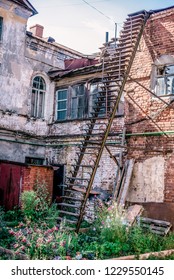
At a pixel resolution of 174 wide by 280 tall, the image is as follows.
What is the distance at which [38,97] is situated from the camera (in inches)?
565

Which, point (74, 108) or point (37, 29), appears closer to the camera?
point (74, 108)

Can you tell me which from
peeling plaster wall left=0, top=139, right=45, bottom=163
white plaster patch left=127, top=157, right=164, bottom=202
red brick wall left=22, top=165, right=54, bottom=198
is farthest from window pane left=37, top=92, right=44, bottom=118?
white plaster patch left=127, top=157, right=164, bottom=202

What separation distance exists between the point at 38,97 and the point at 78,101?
1.90 m

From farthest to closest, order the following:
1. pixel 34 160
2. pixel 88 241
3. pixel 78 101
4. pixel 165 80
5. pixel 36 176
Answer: pixel 34 160 < pixel 78 101 < pixel 36 176 < pixel 165 80 < pixel 88 241

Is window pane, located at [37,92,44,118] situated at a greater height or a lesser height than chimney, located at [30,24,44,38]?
lesser

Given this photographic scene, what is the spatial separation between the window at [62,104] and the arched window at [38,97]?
0.69 metres

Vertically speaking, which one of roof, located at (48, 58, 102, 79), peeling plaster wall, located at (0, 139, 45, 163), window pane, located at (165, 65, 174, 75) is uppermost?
roof, located at (48, 58, 102, 79)

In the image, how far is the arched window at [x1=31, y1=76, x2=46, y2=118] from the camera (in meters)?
14.2

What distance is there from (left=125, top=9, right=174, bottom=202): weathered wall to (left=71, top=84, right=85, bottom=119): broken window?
10.0 feet

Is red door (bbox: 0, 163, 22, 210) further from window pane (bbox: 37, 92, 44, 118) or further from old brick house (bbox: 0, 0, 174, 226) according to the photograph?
window pane (bbox: 37, 92, 44, 118)

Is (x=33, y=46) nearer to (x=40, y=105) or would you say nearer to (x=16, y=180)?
(x=40, y=105)

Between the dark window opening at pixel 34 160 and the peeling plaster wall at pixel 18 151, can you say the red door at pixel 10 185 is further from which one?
the dark window opening at pixel 34 160

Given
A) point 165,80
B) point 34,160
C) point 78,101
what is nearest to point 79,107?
point 78,101
